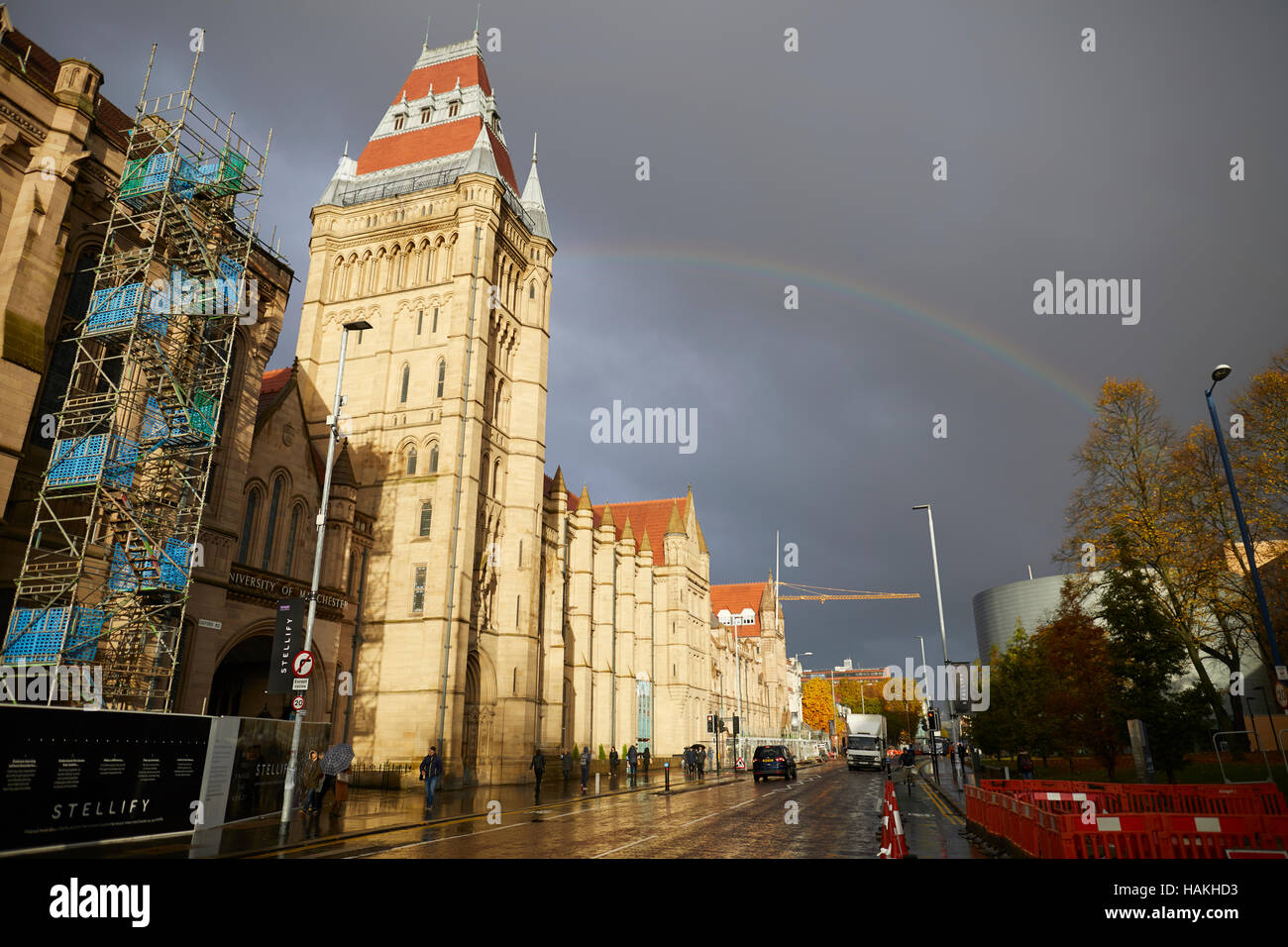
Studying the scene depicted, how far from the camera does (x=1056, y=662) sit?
38.1 metres

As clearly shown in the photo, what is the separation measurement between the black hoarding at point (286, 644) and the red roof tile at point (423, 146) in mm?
31801

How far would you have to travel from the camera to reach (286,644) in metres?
20.8

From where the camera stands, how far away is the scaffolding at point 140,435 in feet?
63.6

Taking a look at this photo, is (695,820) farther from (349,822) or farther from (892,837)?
(892,837)

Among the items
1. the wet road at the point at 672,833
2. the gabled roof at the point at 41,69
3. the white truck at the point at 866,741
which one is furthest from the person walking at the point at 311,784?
the white truck at the point at 866,741

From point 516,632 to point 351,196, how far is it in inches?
1057

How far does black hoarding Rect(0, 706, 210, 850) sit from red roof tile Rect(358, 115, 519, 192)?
3704cm

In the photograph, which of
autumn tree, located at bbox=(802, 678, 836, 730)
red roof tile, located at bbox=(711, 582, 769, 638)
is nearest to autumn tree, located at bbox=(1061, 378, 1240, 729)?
red roof tile, located at bbox=(711, 582, 769, 638)

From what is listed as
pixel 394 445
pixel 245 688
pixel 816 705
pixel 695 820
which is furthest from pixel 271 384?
pixel 816 705

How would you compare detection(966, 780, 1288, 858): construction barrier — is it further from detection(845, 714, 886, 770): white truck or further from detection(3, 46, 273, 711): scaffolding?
detection(845, 714, 886, 770): white truck

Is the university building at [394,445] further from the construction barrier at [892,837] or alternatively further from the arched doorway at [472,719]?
the construction barrier at [892,837]

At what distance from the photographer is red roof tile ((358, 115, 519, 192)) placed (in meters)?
44.9
